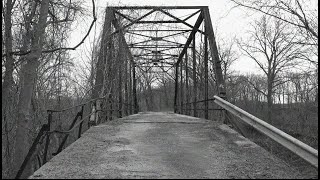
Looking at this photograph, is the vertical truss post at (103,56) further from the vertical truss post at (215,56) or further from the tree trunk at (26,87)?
the vertical truss post at (215,56)

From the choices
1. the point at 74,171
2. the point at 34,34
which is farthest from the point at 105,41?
the point at 74,171

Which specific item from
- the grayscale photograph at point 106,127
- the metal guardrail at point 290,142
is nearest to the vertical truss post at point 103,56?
the grayscale photograph at point 106,127

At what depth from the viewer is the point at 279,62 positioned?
94.0 feet

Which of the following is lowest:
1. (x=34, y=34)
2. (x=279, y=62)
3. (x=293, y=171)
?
(x=293, y=171)

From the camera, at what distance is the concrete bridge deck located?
10.8ft

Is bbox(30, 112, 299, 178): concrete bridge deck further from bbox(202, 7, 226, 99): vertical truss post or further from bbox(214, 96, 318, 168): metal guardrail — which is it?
bbox(202, 7, 226, 99): vertical truss post

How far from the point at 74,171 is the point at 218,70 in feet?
18.8

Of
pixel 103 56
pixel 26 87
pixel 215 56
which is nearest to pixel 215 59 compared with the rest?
pixel 215 56

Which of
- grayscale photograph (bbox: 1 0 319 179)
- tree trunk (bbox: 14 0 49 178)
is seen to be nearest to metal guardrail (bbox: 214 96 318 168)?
grayscale photograph (bbox: 1 0 319 179)

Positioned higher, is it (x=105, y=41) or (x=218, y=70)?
(x=105, y=41)

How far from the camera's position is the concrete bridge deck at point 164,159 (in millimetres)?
3295

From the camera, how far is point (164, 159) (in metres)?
3.94

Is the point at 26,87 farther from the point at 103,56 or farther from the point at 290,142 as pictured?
the point at 290,142

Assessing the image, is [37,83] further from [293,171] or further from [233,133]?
[293,171]
